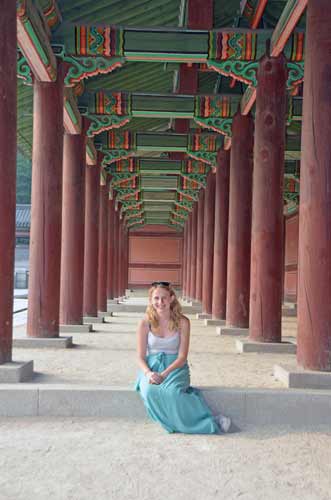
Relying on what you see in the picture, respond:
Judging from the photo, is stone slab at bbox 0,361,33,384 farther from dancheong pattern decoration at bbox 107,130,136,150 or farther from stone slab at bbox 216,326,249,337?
dancheong pattern decoration at bbox 107,130,136,150

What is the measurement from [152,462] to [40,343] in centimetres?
486

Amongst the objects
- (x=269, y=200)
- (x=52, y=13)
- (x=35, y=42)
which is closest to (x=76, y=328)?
(x=269, y=200)

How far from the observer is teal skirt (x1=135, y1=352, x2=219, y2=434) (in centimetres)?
467

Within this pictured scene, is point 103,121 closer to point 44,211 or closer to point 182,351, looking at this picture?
point 44,211

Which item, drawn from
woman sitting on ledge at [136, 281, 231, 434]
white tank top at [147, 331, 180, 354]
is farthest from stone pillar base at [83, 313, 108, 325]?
white tank top at [147, 331, 180, 354]

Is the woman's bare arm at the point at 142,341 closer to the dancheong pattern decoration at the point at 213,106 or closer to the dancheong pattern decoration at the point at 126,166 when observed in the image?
the dancheong pattern decoration at the point at 213,106

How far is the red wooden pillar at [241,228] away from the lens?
11141 mm

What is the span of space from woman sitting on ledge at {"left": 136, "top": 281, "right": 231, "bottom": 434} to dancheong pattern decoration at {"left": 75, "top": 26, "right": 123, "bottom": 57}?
4.86 meters

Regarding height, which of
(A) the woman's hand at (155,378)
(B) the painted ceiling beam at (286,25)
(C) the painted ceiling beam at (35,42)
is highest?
(B) the painted ceiling beam at (286,25)

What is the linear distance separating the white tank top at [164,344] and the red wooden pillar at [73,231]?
6.41 meters

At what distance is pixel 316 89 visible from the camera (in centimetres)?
599

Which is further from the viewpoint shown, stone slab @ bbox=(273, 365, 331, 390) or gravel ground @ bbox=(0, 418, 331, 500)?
stone slab @ bbox=(273, 365, 331, 390)

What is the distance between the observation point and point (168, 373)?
4.86 metres

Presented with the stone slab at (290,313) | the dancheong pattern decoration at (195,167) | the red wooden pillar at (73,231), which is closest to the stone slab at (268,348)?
the red wooden pillar at (73,231)
